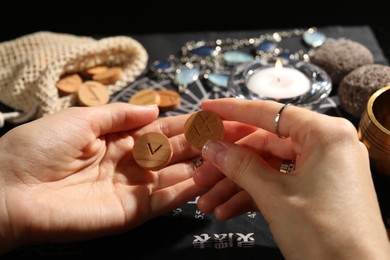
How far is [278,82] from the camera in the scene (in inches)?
43.9

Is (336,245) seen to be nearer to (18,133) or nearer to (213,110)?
(213,110)

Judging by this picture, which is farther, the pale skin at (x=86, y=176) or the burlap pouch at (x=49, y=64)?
the burlap pouch at (x=49, y=64)

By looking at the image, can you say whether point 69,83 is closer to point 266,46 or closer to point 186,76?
point 186,76

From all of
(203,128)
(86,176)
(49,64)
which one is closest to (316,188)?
(203,128)

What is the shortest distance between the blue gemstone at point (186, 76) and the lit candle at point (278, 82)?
182 millimetres

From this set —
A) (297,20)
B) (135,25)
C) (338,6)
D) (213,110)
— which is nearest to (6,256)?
(213,110)

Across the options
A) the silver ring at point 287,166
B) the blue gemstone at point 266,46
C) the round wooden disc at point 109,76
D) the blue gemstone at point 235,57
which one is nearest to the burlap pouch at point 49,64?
the round wooden disc at point 109,76

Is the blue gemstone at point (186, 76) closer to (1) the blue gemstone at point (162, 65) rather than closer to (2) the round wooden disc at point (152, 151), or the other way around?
(1) the blue gemstone at point (162, 65)

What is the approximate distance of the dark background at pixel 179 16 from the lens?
1.85 metres

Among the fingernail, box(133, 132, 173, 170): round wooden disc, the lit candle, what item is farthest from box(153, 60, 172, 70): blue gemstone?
the fingernail

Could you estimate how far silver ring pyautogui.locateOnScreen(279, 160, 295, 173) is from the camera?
2.74ft

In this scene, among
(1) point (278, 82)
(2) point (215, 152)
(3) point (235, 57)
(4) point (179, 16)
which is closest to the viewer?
(2) point (215, 152)

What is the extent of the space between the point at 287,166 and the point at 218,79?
18.0 inches

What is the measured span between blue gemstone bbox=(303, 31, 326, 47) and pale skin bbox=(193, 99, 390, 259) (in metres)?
0.66
